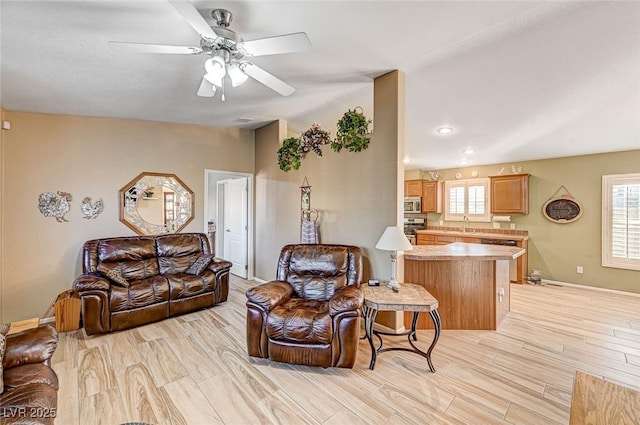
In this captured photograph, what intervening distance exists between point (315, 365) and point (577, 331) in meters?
3.16

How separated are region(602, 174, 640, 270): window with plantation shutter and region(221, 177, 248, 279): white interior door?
6.44 m

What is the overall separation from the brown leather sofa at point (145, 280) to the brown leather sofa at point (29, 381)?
4.46 ft

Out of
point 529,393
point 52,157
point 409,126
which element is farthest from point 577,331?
point 52,157

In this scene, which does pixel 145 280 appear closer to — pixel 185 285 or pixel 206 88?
pixel 185 285

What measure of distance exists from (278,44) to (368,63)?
1275mm

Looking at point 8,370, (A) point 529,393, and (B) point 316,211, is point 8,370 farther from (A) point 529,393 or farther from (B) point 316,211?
(A) point 529,393

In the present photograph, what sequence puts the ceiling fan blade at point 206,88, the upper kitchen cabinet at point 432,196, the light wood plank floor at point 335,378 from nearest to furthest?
the light wood plank floor at point 335,378
the ceiling fan blade at point 206,88
the upper kitchen cabinet at point 432,196

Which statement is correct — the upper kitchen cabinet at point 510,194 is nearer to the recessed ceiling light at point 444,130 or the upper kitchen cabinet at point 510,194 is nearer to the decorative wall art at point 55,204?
the recessed ceiling light at point 444,130

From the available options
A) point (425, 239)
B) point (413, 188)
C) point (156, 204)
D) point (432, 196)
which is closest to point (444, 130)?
point (432, 196)

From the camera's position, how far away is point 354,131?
3.33 meters

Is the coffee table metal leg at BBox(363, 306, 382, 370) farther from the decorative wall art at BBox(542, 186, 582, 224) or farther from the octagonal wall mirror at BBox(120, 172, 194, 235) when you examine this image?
the decorative wall art at BBox(542, 186, 582, 224)

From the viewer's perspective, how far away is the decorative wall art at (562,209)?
5.13m

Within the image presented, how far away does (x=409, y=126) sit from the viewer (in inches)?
170

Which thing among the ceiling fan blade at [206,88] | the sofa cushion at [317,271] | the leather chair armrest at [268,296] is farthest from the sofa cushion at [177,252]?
the ceiling fan blade at [206,88]
